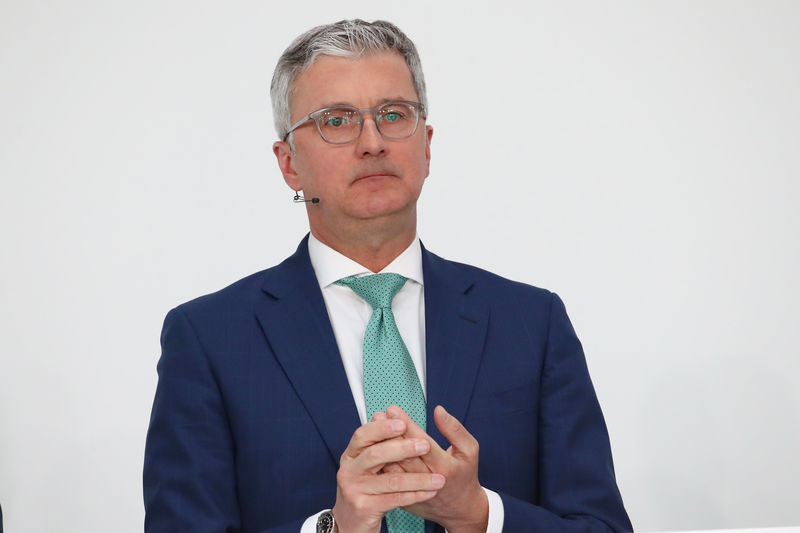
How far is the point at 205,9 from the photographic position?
3.21 meters

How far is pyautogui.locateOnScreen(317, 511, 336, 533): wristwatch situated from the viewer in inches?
67.6

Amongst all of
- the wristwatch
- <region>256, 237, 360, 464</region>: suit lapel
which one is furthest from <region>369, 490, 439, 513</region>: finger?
<region>256, 237, 360, 464</region>: suit lapel

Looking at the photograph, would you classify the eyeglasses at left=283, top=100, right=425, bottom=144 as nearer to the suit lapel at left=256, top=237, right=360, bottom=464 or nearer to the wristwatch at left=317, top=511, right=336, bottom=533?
the suit lapel at left=256, top=237, right=360, bottom=464

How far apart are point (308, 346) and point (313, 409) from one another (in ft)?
0.47

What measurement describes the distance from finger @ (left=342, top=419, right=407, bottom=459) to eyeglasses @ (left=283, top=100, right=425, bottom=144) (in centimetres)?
68

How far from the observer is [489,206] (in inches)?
126

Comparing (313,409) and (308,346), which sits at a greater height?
(308,346)

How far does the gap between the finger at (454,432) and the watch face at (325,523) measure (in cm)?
26

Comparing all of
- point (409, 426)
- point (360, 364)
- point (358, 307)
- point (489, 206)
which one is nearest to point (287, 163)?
point (358, 307)

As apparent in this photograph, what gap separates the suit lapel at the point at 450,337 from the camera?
6.34 feet

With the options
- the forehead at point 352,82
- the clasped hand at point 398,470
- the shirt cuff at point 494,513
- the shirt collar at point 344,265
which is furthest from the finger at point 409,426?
the forehead at point 352,82

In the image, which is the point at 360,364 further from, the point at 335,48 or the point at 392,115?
the point at 335,48

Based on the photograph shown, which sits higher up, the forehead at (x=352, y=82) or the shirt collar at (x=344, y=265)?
the forehead at (x=352, y=82)

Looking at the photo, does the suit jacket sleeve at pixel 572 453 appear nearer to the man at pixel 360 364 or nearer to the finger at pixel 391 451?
Result: the man at pixel 360 364
